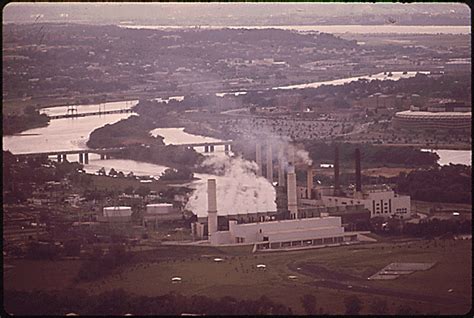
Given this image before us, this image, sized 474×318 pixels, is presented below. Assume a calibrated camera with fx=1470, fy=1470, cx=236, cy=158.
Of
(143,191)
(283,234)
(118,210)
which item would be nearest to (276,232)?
(283,234)

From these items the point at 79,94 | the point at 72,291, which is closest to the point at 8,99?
the point at 79,94

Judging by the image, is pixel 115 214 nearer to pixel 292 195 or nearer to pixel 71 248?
pixel 71 248

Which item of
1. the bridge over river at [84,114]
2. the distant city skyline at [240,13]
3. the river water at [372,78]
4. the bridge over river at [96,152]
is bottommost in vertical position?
the bridge over river at [96,152]

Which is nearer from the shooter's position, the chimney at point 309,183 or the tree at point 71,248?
the tree at point 71,248

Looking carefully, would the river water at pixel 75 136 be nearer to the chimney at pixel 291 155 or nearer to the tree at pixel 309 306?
the chimney at pixel 291 155

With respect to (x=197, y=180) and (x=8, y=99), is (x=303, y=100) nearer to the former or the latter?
(x=197, y=180)

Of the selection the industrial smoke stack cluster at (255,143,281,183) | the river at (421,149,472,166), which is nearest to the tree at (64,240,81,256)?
the industrial smoke stack cluster at (255,143,281,183)

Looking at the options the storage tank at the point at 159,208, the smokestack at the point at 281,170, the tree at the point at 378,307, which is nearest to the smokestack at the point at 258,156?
the smokestack at the point at 281,170
